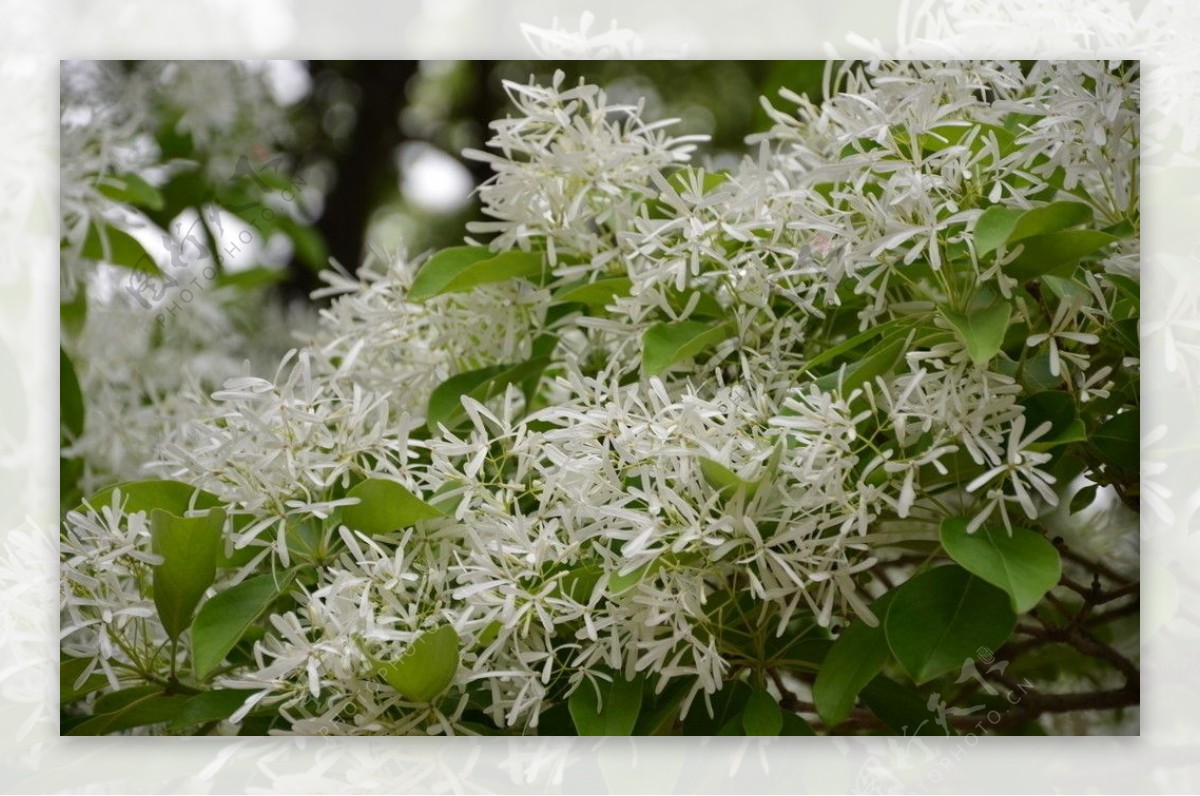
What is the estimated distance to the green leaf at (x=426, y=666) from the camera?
0.79m

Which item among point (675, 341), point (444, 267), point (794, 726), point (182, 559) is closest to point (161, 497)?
point (182, 559)

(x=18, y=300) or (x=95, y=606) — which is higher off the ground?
(x=18, y=300)

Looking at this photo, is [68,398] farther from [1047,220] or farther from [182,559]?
[1047,220]

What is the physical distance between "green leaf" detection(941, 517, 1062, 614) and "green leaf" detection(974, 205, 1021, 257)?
19 centimetres

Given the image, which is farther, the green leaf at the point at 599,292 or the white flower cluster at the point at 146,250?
the white flower cluster at the point at 146,250

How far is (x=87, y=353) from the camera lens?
1.25m

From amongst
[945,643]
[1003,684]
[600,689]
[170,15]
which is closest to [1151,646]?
[1003,684]

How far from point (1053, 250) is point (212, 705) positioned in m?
0.69

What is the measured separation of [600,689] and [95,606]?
397 mm

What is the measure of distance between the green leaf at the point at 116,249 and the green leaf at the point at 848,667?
743mm

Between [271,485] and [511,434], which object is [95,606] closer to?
[271,485]

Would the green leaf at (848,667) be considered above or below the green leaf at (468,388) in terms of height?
below

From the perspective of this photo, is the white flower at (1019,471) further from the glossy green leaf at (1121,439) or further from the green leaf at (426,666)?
the green leaf at (426,666)

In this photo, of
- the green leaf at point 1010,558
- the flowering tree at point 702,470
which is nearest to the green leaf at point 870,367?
the flowering tree at point 702,470
